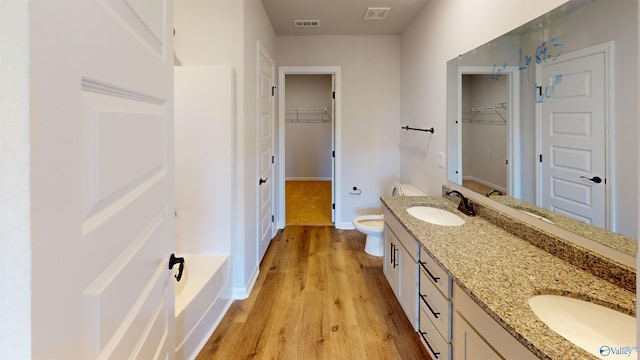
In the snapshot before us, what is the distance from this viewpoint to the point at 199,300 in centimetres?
200

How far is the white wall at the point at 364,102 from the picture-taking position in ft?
13.9

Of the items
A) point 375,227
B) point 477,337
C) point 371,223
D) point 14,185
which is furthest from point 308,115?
point 14,185

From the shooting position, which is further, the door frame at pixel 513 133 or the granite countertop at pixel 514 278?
the door frame at pixel 513 133

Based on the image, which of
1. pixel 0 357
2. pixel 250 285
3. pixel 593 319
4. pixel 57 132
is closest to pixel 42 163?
pixel 57 132

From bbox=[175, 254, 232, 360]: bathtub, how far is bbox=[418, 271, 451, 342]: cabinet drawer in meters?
1.31

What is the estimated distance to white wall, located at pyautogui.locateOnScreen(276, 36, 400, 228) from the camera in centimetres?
424

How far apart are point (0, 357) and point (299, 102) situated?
804 centimetres

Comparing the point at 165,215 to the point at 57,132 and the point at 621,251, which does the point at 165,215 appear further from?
the point at 621,251

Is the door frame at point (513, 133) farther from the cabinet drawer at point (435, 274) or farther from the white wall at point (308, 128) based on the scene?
the white wall at point (308, 128)

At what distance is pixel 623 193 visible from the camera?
1.21m

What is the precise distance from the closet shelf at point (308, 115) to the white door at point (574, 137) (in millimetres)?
6778

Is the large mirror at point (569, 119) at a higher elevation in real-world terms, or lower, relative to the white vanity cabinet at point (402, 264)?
higher

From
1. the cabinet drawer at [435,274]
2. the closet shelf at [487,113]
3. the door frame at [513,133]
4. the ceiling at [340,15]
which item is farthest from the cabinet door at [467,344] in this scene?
the ceiling at [340,15]

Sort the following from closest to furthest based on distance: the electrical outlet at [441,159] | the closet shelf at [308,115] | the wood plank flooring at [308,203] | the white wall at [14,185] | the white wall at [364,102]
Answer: the white wall at [14,185] < the electrical outlet at [441,159] < the white wall at [364,102] < the wood plank flooring at [308,203] < the closet shelf at [308,115]
